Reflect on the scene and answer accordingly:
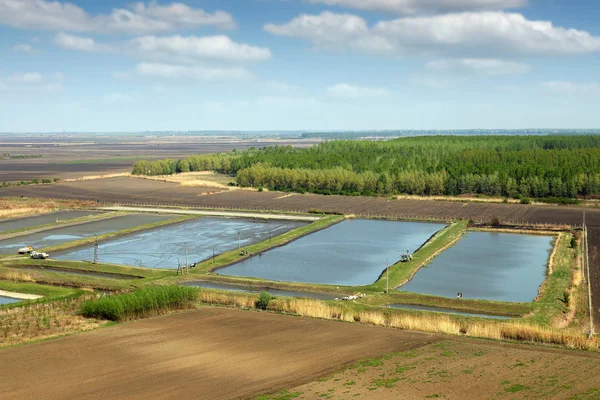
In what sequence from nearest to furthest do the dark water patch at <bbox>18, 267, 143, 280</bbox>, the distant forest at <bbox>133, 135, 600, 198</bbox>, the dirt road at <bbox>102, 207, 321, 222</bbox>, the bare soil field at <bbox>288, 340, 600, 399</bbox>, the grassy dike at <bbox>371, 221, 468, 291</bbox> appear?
the bare soil field at <bbox>288, 340, 600, 399</bbox> → the grassy dike at <bbox>371, 221, 468, 291</bbox> → the dark water patch at <bbox>18, 267, 143, 280</bbox> → the dirt road at <bbox>102, 207, 321, 222</bbox> → the distant forest at <bbox>133, 135, 600, 198</bbox>

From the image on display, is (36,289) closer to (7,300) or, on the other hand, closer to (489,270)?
(7,300)

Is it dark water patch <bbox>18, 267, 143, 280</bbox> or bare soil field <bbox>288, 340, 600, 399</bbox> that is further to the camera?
dark water patch <bbox>18, 267, 143, 280</bbox>

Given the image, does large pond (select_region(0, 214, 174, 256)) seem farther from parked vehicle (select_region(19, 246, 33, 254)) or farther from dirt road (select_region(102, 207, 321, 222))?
dirt road (select_region(102, 207, 321, 222))

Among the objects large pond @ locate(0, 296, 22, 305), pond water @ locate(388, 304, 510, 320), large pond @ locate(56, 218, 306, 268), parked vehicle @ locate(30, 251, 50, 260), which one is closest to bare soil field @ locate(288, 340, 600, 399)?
pond water @ locate(388, 304, 510, 320)

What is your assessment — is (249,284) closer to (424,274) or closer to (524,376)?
(424,274)

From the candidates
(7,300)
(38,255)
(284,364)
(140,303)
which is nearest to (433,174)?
(38,255)

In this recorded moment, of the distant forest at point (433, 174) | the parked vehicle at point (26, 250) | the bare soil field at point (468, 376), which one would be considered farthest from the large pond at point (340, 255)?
the distant forest at point (433, 174)

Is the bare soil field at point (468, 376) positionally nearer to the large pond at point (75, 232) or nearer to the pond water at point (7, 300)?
the pond water at point (7, 300)
